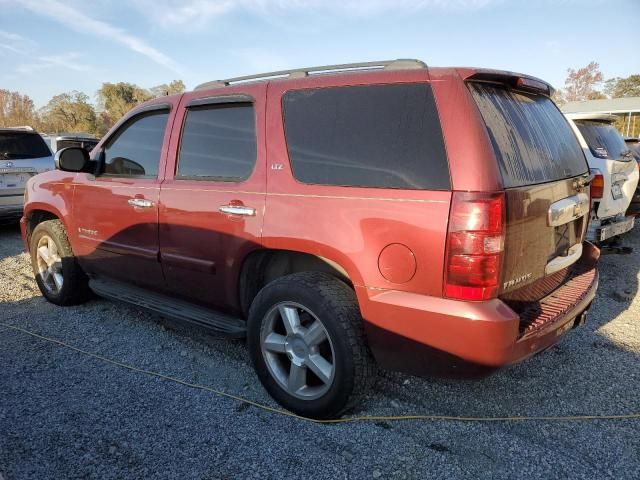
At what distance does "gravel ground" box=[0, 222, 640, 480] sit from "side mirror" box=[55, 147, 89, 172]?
137cm

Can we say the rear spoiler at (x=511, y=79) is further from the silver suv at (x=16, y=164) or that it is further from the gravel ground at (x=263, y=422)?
the silver suv at (x=16, y=164)

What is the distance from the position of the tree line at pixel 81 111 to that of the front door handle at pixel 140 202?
4286 cm

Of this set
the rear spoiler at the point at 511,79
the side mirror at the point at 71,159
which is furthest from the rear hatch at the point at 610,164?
the side mirror at the point at 71,159

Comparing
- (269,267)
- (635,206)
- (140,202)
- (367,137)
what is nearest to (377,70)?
(367,137)

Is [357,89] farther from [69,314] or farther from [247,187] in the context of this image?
[69,314]

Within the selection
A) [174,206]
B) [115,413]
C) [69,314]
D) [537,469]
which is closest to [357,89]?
[174,206]

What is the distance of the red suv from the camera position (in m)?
2.13

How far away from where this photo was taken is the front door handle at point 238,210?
2.78 meters

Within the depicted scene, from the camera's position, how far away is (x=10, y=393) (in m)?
2.95

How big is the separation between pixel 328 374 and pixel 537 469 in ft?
3.60

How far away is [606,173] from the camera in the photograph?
5.25m

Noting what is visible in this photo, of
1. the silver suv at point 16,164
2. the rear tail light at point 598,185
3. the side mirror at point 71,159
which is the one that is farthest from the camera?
the silver suv at point 16,164

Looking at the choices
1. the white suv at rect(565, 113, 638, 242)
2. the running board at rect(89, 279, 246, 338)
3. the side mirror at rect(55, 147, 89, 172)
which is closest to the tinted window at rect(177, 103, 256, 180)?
the running board at rect(89, 279, 246, 338)

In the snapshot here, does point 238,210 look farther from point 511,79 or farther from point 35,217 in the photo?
point 35,217
